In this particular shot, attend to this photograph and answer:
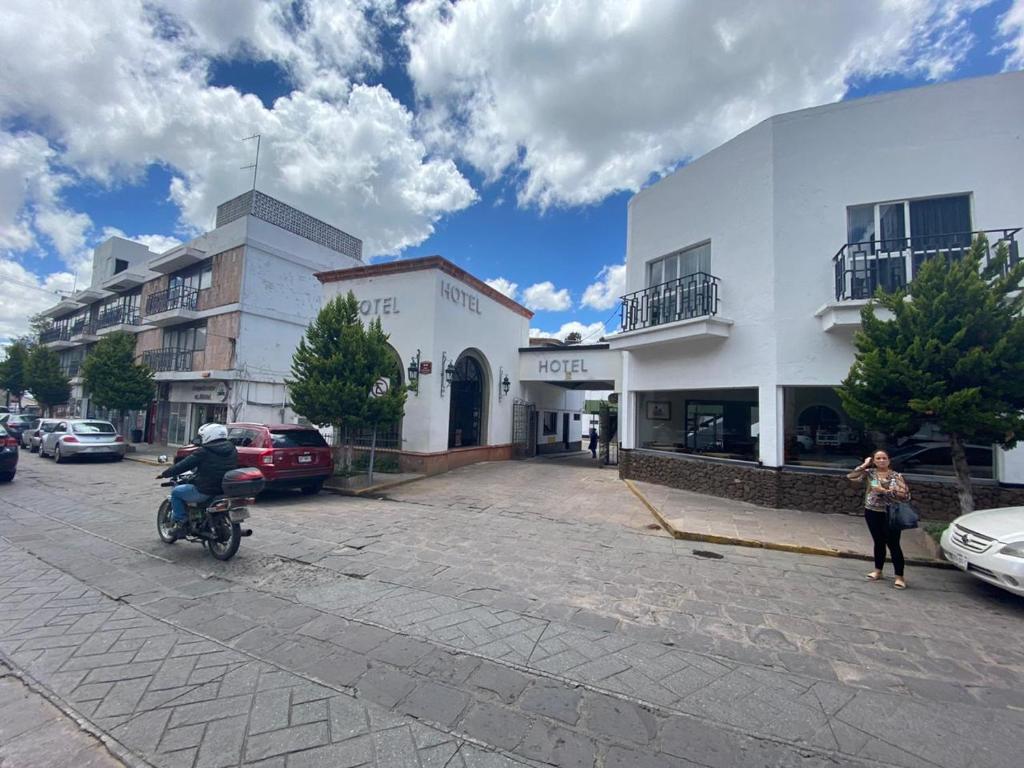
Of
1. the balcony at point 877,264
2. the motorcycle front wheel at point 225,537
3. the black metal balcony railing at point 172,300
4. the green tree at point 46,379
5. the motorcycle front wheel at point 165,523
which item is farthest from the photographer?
the green tree at point 46,379

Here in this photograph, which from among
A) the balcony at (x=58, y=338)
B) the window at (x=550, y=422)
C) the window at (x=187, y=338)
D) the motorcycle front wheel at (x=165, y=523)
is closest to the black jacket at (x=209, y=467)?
the motorcycle front wheel at (x=165, y=523)

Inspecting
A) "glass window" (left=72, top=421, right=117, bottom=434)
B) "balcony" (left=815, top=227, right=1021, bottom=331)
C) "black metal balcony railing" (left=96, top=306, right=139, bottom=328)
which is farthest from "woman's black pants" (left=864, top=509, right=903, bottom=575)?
"black metal balcony railing" (left=96, top=306, right=139, bottom=328)

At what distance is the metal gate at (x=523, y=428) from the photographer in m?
19.1

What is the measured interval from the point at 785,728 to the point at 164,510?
7.63m

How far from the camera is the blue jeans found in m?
5.99

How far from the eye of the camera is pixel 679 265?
38.8ft

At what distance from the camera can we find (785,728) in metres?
2.80

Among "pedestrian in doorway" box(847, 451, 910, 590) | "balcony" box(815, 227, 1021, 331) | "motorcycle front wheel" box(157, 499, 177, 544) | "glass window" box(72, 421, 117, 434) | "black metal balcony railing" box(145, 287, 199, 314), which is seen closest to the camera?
"pedestrian in doorway" box(847, 451, 910, 590)

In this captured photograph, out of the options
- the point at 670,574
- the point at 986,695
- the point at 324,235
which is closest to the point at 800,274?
the point at 670,574

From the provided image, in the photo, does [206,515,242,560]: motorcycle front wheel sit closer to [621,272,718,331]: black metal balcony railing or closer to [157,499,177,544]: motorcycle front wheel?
[157,499,177,544]: motorcycle front wheel

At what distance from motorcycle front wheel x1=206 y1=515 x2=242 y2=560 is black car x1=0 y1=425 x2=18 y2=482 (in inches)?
377

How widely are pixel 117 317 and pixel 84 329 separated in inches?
246

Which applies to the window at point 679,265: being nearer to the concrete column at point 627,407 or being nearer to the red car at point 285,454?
the concrete column at point 627,407

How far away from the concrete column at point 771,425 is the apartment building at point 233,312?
1726cm
